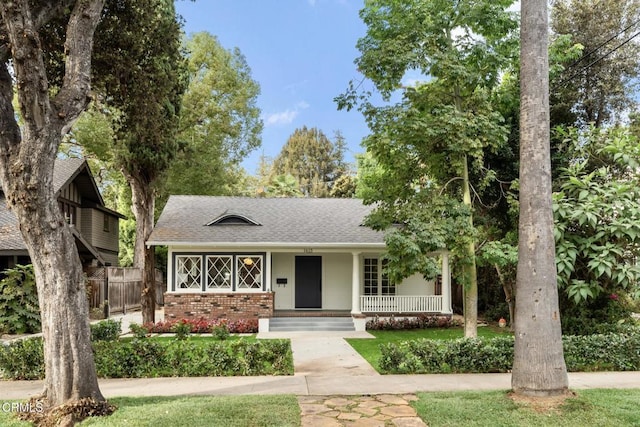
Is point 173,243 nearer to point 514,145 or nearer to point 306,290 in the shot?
point 306,290

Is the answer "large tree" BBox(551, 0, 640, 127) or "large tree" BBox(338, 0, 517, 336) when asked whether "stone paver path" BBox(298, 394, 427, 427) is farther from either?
"large tree" BBox(551, 0, 640, 127)

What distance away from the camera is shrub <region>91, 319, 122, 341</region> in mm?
10227

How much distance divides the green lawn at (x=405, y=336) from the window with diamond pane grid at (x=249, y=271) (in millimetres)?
3888

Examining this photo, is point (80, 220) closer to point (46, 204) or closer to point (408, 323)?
point (408, 323)

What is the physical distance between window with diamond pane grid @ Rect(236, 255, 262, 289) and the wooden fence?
5842 mm

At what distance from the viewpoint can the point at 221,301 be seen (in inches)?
577

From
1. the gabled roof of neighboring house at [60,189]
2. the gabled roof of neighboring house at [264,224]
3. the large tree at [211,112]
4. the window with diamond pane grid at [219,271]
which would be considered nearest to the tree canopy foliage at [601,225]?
the gabled roof of neighboring house at [264,224]

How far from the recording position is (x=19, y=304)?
44.5ft

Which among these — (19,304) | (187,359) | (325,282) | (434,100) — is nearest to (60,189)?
(19,304)

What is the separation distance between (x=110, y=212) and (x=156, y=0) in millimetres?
15633

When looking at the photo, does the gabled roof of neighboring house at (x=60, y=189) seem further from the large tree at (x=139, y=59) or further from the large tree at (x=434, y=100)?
the large tree at (x=434, y=100)

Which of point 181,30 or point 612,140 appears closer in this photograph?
point 612,140

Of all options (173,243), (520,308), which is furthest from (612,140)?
(173,243)

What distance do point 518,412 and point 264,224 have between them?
455 inches
